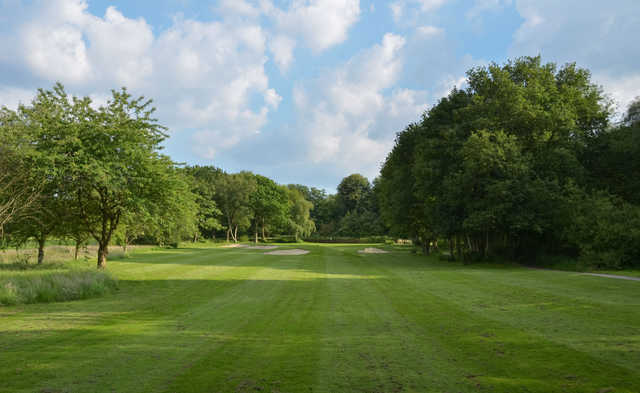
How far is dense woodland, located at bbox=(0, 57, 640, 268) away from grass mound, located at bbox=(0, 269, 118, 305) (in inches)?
116

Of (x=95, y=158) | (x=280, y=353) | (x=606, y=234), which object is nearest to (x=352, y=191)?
(x=606, y=234)

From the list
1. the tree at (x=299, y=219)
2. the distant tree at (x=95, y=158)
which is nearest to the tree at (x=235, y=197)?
the tree at (x=299, y=219)

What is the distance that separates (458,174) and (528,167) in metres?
4.56

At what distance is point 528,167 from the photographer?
2522 centimetres

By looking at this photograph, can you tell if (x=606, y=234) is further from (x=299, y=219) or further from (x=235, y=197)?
(x=299, y=219)

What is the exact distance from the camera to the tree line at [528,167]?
23281 mm

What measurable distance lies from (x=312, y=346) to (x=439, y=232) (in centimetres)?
2260

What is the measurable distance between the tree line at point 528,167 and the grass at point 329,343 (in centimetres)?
1196

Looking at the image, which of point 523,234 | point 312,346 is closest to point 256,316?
point 312,346

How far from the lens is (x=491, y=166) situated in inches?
977

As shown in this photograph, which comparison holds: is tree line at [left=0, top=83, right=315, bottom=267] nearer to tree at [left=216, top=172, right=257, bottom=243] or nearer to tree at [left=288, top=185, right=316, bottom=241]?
tree at [left=216, top=172, right=257, bottom=243]

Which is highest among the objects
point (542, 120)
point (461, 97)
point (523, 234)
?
point (461, 97)

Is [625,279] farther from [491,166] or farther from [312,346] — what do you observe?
[312,346]

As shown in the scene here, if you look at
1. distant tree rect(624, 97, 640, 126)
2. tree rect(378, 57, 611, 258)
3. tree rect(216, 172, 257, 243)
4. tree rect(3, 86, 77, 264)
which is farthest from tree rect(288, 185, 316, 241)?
tree rect(3, 86, 77, 264)
